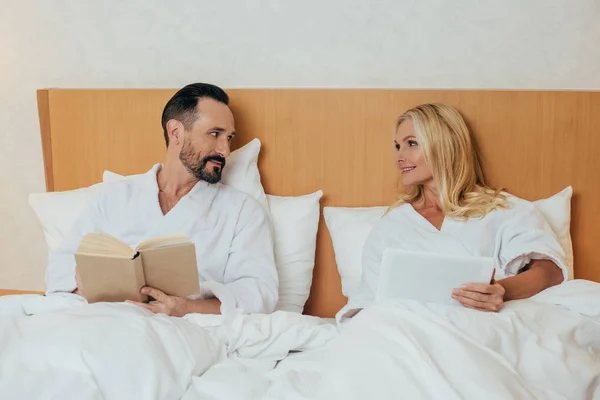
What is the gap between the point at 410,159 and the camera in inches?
83.1

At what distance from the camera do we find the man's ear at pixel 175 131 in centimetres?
222

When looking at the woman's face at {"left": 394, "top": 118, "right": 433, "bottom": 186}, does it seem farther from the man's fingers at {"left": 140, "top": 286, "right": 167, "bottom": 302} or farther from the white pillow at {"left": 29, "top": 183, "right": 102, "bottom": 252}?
the white pillow at {"left": 29, "top": 183, "right": 102, "bottom": 252}

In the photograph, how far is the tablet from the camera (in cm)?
168

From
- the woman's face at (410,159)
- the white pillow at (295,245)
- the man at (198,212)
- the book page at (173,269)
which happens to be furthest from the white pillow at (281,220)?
the book page at (173,269)

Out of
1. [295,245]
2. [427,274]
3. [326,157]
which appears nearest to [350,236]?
[295,245]

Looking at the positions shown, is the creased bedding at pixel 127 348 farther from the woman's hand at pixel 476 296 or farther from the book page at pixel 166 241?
the woman's hand at pixel 476 296

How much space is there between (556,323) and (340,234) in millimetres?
786

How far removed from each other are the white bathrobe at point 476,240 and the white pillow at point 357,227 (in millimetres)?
68

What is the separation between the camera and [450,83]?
91.8 inches

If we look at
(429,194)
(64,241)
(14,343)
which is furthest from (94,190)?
(429,194)

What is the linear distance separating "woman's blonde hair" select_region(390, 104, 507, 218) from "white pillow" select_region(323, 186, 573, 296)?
19 cm

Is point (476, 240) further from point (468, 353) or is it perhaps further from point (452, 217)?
point (468, 353)

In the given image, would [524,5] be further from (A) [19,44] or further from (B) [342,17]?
(A) [19,44]

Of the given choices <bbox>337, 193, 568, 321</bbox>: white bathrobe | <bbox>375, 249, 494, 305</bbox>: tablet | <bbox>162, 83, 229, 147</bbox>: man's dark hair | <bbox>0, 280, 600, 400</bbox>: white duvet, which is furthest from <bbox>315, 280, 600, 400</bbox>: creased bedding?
<bbox>162, 83, 229, 147</bbox>: man's dark hair
